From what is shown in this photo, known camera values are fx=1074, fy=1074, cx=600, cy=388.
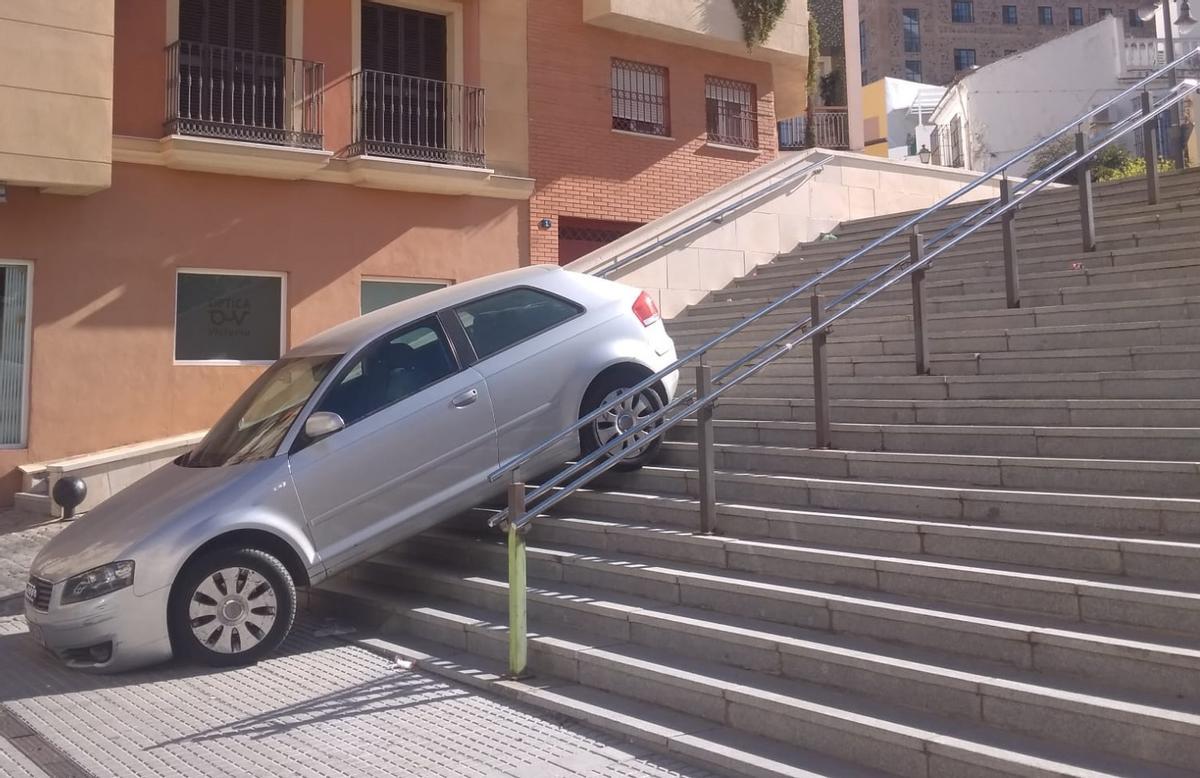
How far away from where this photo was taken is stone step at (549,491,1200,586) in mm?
4762

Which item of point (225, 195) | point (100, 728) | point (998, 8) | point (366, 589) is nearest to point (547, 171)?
point (225, 195)

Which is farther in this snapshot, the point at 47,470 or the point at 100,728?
the point at 47,470

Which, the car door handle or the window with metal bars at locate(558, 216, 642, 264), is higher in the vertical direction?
the window with metal bars at locate(558, 216, 642, 264)

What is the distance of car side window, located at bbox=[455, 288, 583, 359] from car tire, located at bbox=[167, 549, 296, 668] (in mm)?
2074

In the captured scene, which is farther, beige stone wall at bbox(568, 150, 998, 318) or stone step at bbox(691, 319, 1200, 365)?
beige stone wall at bbox(568, 150, 998, 318)

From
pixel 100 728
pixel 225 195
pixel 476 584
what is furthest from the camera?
pixel 225 195

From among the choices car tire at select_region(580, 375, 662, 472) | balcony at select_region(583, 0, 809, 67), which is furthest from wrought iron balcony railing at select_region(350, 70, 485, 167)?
car tire at select_region(580, 375, 662, 472)

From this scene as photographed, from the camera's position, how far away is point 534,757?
4711mm

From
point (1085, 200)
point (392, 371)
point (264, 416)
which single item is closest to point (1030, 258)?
point (1085, 200)

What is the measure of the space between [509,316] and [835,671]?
12.7 feet

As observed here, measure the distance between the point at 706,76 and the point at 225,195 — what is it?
873cm

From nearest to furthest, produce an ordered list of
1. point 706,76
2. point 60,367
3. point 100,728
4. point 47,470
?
point 100,728
point 47,470
point 60,367
point 706,76

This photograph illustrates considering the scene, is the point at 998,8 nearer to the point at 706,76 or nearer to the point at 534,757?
the point at 706,76

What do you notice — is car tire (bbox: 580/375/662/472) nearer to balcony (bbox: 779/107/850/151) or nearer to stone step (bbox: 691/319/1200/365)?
stone step (bbox: 691/319/1200/365)
